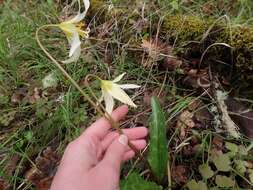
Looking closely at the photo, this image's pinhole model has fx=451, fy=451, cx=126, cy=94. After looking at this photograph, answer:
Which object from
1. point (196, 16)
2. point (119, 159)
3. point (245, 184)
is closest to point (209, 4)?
point (196, 16)

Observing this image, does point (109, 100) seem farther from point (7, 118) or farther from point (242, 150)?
point (7, 118)

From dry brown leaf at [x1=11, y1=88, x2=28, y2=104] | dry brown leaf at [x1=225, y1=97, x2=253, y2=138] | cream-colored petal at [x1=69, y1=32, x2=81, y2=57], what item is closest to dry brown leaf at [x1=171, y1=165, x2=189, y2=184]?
dry brown leaf at [x1=225, y1=97, x2=253, y2=138]

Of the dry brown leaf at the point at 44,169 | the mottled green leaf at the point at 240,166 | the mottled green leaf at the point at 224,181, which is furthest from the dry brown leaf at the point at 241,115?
the dry brown leaf at the point at 44,169

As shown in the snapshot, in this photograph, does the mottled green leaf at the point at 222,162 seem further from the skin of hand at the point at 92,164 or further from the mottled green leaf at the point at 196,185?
the skin of hand at the point at 92,164

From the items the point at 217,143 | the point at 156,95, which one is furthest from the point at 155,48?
the point at 217,143

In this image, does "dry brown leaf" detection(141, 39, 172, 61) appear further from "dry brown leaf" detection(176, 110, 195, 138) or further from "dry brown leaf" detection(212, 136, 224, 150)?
"dry brown leaf" detection(212, 136, 224, 150)

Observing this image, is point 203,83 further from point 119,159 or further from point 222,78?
point 119,159
